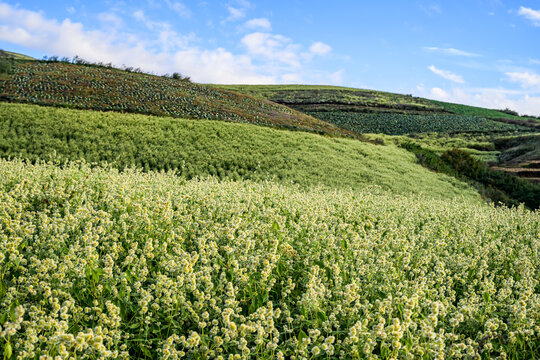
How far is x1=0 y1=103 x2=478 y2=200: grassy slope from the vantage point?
20.1 meters

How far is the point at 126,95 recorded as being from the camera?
3528 cm

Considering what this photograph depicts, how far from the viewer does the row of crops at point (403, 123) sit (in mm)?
67625

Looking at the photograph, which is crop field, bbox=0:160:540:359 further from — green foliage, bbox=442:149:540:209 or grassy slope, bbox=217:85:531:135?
grassy slope, bbox=217:85:531:135

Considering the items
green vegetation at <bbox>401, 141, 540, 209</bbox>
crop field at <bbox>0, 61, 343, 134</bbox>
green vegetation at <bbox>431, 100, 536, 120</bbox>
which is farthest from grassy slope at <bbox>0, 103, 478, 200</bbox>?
green vegetation at <bbox>431, 100, 536, 120</bbox>

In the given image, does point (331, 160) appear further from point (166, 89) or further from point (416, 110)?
point (416, 110)

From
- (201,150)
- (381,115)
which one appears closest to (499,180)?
(201,150)

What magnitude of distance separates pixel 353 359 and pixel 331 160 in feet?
77.3

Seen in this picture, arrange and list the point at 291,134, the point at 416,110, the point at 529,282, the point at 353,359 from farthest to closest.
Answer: the point at 416,110 < the point at 291,134 < the point at 529,282 < the point at 353,359

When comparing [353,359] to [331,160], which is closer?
[353,359]

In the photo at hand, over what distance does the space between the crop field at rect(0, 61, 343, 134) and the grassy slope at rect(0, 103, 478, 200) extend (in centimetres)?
538

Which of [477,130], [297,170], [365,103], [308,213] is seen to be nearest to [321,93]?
[365,103]

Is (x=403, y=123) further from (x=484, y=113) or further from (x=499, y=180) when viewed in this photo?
(x=499, y=180)

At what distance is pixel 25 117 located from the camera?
912 inches

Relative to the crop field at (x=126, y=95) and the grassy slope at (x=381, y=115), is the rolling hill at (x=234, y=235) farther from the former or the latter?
the grassy slope at (x=381, y=115)
